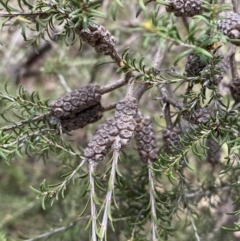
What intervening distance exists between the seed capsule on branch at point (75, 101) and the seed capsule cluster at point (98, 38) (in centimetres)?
13

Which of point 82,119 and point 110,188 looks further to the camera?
point 82,119

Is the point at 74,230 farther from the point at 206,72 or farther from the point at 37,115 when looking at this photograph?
the point at 206,72

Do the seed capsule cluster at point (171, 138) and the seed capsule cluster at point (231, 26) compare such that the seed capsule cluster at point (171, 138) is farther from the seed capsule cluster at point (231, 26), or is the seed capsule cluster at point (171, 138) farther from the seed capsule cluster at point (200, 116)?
the seed capsule cluster at point (231, 26)

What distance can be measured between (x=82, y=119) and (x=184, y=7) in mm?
328

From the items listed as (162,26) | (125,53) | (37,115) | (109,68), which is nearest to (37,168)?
(109,68)

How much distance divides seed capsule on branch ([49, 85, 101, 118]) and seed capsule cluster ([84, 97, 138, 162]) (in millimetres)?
88

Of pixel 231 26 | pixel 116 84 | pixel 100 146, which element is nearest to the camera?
pixel 231 26

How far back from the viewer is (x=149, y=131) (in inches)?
36.7

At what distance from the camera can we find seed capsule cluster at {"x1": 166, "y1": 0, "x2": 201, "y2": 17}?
0.81 meters

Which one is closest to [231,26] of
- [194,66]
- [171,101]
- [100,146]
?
[194,66]

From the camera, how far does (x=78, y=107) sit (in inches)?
36.4

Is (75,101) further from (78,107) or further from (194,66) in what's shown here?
(194,66)

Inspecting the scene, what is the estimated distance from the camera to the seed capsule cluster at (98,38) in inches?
30.9

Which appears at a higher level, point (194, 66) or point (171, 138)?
point (194, 66)
